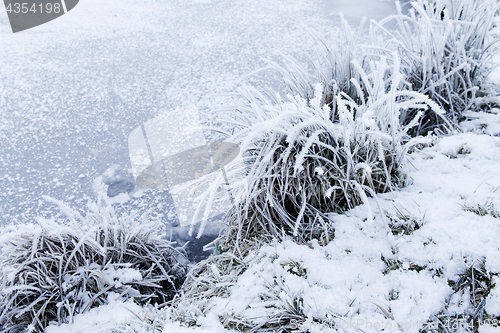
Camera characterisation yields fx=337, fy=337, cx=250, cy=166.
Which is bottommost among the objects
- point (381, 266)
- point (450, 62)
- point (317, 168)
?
point (381, 266)

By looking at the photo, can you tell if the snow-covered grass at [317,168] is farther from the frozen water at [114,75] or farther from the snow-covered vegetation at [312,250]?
the frozen water at [114,75]

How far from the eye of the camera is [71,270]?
0.95 meters

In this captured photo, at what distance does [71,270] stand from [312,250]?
2.24ft

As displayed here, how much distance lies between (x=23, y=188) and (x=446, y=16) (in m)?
1.96

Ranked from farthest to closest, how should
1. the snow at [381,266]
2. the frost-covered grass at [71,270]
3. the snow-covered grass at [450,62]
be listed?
1. the snow-covered grass at [450,62]
2. the frost-covered grass at [71,270]
3. the snow at [381,266]

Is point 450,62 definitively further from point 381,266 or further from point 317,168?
point 381,266

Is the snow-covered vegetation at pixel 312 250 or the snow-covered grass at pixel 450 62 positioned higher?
the snow-covered grass at pixel 450 62

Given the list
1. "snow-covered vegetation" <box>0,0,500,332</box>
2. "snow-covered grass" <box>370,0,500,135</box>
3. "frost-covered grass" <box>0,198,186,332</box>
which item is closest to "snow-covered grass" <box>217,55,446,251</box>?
"snow-covered vegetation" <box>0,0,500,332</box>

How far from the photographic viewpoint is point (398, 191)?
1.06m

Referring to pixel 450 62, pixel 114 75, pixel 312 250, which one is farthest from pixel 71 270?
pixel 450 62

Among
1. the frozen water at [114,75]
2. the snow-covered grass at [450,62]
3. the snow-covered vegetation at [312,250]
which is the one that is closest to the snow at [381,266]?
the snow-covered vegetation at [312,250]

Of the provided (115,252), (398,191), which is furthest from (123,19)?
(398,191)

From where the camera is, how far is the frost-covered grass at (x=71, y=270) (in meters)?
0.90

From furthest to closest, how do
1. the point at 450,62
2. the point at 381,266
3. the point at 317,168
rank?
the point at 450,62
the point at 317,168
the point at 381,266
